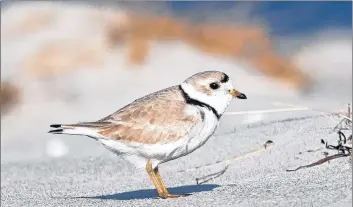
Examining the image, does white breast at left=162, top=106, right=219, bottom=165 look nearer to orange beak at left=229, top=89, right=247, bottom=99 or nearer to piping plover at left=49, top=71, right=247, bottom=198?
piping plover at left=49, top=71, right=247, bottom=198

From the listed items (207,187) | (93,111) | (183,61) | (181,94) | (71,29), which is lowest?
(207,187)

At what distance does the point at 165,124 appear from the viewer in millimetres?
2838

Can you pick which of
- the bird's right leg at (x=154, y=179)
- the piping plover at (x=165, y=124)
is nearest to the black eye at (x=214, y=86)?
the piping plover at (x=165, y=124)

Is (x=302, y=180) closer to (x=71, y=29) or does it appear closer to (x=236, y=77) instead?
(x=236, y=77)

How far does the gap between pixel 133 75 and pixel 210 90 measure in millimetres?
2027

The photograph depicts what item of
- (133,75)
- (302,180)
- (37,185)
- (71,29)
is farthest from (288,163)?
(71,29)

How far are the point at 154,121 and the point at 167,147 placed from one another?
102 mm

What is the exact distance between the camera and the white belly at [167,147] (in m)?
2.82

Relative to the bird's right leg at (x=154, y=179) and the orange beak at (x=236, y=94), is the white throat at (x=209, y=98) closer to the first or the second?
the orange beak at (x=236, y=94)

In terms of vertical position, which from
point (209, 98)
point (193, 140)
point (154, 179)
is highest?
point (209, 98)

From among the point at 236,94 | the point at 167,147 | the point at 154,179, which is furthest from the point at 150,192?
the point at 236,94

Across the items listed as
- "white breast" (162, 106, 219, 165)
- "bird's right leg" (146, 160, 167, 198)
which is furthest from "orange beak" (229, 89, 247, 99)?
"bird's right leg" (146, 160, 167, 198)

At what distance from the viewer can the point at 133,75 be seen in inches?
194

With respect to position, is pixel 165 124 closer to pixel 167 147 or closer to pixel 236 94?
pixel 167 147
